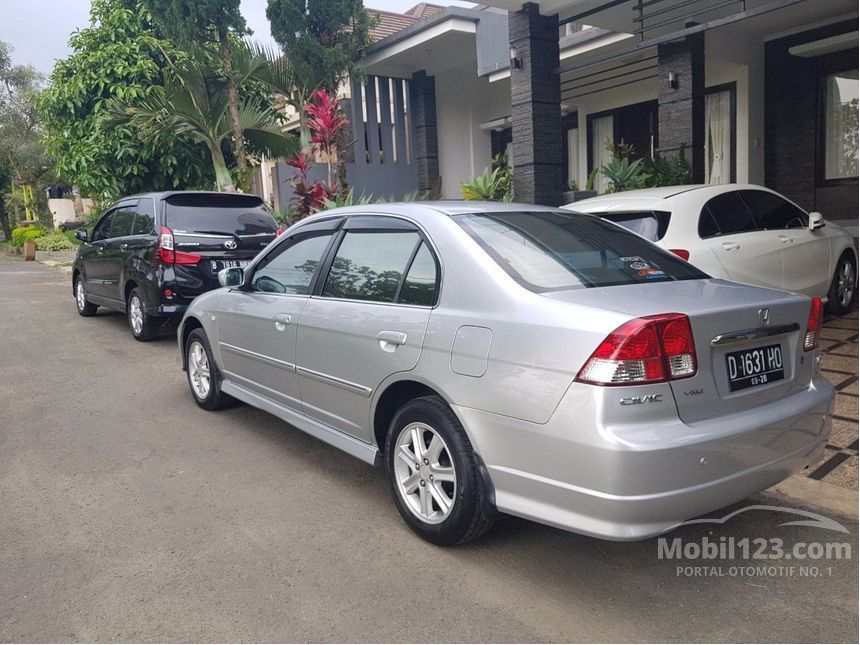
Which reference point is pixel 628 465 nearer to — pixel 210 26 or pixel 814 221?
pixel 814 221

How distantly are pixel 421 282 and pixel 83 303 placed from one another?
29.1 feet

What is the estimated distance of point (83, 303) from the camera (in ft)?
35.5

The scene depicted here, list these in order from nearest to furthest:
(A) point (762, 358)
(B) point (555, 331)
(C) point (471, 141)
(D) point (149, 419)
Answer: (B) point (555, 331)
(A) point (762, 358)
(D) point (149, 419)
(C) point (471, 141)

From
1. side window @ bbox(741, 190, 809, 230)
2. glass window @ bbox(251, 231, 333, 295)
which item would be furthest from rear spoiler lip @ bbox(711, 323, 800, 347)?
side window @ bbox(741, 190, 809, 230)

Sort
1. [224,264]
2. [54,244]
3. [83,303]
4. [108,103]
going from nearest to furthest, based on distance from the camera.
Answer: [224,264], [83,303], [108,103], [54,244]

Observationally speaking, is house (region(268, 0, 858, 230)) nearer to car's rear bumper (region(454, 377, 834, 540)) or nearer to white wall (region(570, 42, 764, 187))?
white wall (region(570, 42, 764, 187))

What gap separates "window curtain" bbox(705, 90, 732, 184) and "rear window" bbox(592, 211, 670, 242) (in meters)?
7.73

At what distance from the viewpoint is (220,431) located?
17.2ft

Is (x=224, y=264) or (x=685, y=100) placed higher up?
(x=685, y=100)

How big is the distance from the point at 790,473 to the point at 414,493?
1.69 metres

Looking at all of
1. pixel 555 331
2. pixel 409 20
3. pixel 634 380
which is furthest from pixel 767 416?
pixel 409 20

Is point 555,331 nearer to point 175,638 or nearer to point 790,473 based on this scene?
point 790,473

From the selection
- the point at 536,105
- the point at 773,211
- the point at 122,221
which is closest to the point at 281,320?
the point at 773,211

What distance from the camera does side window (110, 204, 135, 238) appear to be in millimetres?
9008
